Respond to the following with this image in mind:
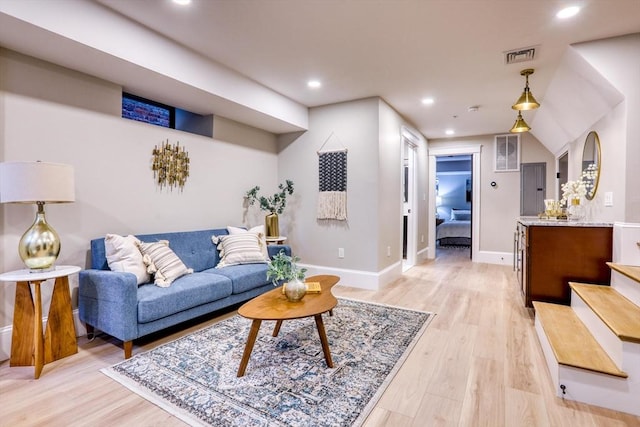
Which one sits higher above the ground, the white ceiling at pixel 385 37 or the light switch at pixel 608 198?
the white ceiling at pixel 385 37

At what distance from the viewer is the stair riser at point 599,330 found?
186 centimetres

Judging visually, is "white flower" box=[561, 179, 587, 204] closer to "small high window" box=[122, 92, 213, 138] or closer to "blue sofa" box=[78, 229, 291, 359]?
"blue sofa" box=[78, 229, 291, 359]

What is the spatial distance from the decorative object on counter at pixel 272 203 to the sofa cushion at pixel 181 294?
142 cm

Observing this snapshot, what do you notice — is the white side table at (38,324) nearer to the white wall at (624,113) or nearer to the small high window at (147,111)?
the small high window at (147,111)

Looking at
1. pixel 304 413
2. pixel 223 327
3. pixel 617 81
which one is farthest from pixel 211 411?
pixel 617 81

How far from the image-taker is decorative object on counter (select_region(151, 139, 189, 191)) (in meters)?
3.35

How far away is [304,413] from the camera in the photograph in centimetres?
173

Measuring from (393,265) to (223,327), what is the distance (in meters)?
2.67

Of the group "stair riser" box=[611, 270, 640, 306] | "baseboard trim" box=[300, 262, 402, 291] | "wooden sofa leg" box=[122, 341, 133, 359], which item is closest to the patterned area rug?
"wooden sofa leg" box=[122, 341, 133, 359]

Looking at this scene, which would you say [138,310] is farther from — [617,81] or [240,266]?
[617,81]

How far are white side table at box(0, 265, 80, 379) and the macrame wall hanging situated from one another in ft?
9.53

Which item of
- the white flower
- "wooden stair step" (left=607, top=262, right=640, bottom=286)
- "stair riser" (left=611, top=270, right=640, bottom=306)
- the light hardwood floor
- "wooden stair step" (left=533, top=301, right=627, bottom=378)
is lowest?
the light hardwood floor

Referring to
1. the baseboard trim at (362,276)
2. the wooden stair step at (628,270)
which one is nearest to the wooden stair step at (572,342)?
the wooden stair step at (628,270)

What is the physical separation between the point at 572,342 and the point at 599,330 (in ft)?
0.64
